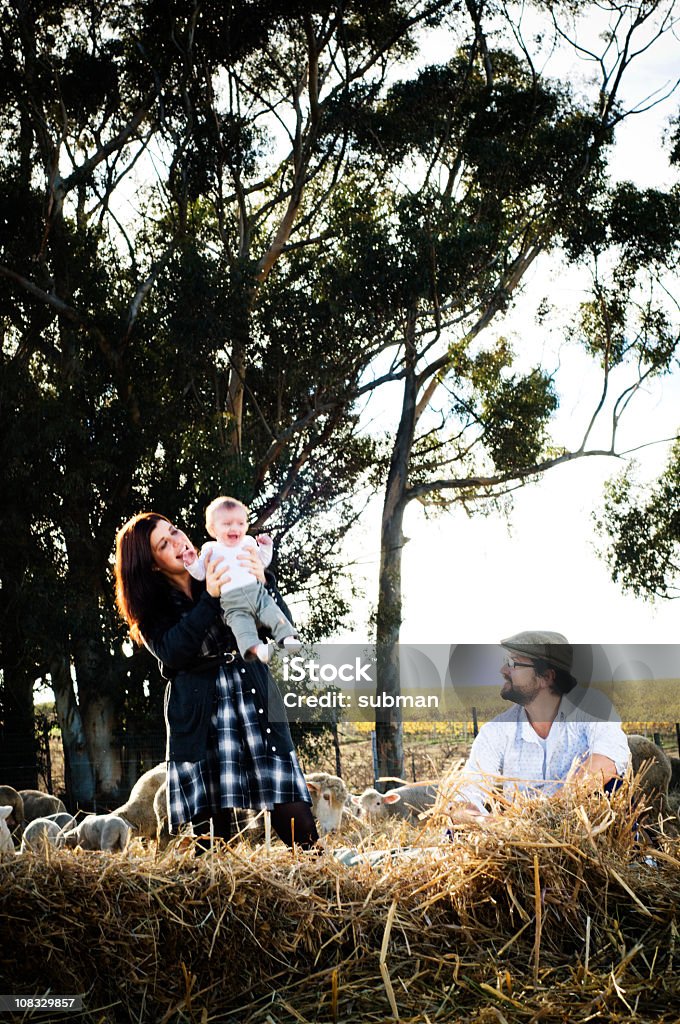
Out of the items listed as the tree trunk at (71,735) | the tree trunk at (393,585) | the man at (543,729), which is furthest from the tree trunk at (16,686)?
the man at (543,729)

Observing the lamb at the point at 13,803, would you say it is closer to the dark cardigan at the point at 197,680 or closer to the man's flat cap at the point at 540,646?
the dark cardigan at the point at 197,680

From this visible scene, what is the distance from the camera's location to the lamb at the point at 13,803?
3.81 m

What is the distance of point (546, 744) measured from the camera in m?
2.43

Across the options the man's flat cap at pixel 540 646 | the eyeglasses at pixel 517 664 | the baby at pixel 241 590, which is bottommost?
the eyeglasses at pixel 517 664

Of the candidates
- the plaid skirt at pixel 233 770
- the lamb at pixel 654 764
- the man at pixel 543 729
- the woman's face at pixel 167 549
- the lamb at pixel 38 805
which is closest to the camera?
the man at pixel 543 729

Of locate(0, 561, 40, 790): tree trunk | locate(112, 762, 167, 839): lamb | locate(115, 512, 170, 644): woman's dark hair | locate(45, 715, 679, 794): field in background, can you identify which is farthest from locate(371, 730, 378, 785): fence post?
locate(0, 561, 40, 790): tree trunk

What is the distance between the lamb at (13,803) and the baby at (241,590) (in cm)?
158

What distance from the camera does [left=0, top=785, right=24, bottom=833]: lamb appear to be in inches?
150

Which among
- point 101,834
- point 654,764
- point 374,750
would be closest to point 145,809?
point 101,834

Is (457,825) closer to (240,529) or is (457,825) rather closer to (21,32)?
(240,529)

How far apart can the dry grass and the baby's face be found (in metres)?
1.14

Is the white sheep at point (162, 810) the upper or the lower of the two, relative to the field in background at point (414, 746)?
lower

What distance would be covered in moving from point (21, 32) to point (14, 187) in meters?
0.86

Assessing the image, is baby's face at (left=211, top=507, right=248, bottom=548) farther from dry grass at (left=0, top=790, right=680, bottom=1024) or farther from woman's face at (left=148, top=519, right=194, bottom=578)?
dry grass at (left=0, top=790, right=680, bottom=1024)
